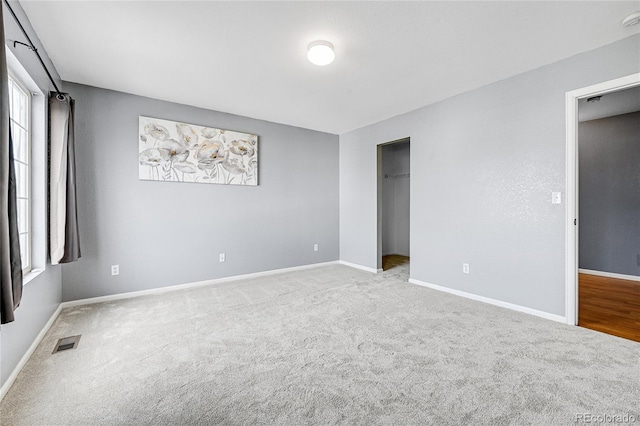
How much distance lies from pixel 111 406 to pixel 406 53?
3.35 m

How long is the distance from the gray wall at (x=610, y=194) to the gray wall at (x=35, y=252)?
697 centimetres

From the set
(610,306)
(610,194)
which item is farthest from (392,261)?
(610,194)

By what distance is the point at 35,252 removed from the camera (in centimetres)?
244

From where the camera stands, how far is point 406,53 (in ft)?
8.21

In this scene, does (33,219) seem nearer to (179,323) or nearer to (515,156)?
(179,323)

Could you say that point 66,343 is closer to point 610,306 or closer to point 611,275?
point 610,306

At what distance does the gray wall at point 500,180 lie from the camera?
264 cm

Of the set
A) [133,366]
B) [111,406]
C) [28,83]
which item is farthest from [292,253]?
[28,83]

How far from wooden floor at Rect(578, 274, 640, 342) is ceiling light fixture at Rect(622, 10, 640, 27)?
8.20 feet

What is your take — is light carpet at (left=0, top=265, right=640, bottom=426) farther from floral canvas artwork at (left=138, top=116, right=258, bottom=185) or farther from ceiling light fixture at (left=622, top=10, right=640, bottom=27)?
ceiling light fixture at (left=622, top=10, right=640, bottom=27)

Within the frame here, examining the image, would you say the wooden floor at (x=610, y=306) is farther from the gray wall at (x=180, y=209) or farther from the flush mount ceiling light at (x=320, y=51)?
the gray wall at (x=180, y=209)

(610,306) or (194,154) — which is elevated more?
(194,154)

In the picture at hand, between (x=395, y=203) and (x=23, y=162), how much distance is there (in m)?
6.07

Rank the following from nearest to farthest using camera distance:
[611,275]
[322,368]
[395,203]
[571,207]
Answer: [322,368] < [571,207] < [611,275] < [395,203]
